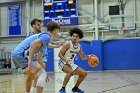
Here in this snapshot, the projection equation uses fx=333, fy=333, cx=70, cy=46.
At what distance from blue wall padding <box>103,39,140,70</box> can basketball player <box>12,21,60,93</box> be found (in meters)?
17.9

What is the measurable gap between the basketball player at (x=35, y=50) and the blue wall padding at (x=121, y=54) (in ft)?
58.8

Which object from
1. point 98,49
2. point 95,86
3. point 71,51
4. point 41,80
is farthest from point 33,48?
point 98,49

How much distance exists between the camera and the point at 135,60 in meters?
23.9

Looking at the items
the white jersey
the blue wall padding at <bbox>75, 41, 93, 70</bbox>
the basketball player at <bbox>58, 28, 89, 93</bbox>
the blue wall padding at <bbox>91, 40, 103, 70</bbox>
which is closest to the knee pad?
the basketball player at <bbox>58, 28, 89, 93</bbox>

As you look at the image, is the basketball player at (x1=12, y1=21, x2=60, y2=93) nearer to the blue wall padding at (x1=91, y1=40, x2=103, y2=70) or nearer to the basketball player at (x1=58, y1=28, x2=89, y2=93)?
the basketball player at (x1=58, y1=28, x2=89, y2=93)

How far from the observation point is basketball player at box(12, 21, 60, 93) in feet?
20.3

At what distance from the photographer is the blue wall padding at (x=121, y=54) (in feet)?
78.5

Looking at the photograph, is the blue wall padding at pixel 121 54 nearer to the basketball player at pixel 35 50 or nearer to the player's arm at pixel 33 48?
the basketball player at pixel 35 50

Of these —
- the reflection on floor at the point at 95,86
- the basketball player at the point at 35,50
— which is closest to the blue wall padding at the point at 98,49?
the reflection on floor at the point at 95,86

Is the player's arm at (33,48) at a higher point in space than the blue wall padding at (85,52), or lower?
higher

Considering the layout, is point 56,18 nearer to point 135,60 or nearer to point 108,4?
point 108,4

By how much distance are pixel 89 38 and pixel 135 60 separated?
420 centimetres

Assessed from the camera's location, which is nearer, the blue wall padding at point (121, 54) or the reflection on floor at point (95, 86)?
the reflection on floor at point (95, 86)

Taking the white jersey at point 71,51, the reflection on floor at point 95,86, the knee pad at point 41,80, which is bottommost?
the reflection on floor at point 95,86
